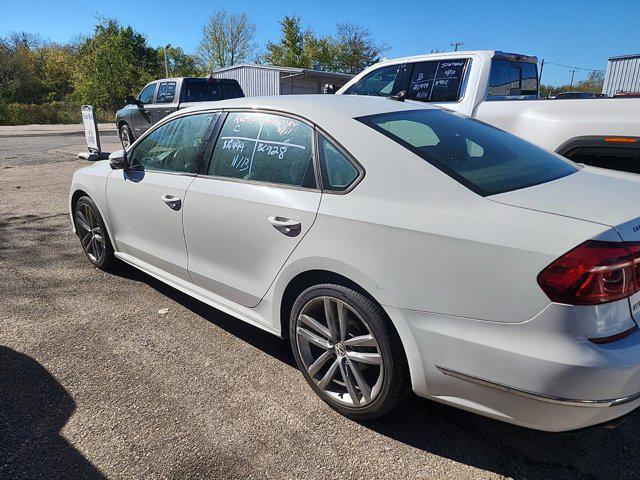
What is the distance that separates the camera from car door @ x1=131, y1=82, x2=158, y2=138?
39.9 feet

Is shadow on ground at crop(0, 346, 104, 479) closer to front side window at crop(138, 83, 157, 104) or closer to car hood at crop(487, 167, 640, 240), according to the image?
car hood at crop(487, 167, 640, 240)

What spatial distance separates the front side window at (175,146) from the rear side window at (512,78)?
356 cm

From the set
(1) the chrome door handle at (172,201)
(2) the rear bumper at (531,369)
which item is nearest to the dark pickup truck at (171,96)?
(1) the chrome door handle at (172,201)

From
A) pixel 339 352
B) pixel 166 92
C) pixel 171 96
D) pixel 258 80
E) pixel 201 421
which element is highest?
pixel 258 80

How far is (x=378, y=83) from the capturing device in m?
6.12

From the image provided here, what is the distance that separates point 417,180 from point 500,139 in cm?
98

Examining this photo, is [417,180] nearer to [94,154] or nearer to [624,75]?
[94,154]

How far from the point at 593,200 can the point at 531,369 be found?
78cm

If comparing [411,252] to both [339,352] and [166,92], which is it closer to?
[339,352]

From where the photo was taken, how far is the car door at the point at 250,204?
8.21 ft

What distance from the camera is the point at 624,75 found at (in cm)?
2489

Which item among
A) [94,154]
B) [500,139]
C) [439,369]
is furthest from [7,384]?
[94,154]

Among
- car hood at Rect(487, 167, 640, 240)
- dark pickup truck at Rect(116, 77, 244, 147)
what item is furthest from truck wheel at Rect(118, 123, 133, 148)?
car hood at Rect(487, 167, 640, 240)

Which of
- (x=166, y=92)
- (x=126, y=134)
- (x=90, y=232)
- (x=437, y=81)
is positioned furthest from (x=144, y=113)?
(x=437, y=81)
